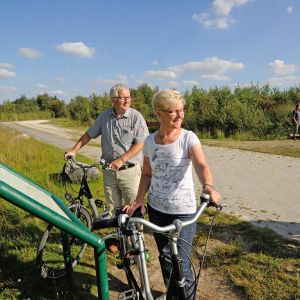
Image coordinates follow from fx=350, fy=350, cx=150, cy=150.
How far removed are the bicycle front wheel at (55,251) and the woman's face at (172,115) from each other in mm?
1695

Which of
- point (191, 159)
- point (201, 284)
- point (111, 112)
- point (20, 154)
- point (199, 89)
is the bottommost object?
point (201, 284)

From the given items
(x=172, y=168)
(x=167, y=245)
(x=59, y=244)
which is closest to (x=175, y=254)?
(x=167, y=245)

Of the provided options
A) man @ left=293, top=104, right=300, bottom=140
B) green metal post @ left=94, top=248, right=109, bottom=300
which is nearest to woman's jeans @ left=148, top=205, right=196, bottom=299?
green metal post @ left=94, top=248, right=109, bottom=300

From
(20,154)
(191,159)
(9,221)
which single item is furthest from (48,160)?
(191,159)

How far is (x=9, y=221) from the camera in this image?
17.3ft

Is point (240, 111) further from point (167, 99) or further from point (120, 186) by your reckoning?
point (167, 99)

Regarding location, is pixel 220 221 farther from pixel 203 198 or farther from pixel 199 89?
pixel 199 89

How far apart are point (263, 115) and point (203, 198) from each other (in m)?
18.5

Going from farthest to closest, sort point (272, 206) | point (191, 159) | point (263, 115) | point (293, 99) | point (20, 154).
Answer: point (293, 99) < point (263, 115) < point (20, 154) < point (272, 206) < point (191, 159)

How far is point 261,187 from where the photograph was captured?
7.79 meters

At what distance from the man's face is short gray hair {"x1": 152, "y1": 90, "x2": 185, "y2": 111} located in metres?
1.34

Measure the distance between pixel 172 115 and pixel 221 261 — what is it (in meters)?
2.34

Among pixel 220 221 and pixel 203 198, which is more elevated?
pixel 203 198

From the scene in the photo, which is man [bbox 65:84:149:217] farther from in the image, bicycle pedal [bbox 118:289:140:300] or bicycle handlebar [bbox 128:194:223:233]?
bicycle handlebar [bbox 128:194:223:233]
